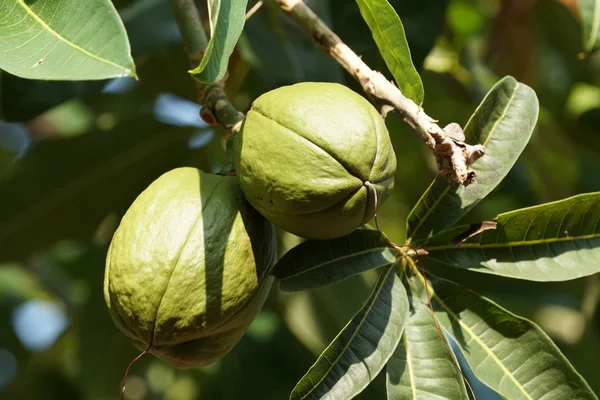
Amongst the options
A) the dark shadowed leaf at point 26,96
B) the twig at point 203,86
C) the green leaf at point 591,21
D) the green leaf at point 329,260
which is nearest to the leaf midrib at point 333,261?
the green leaf at point 329,260

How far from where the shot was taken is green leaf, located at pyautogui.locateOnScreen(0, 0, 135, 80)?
1194 millimetres

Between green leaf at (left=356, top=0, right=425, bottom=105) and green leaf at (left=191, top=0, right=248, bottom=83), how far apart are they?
352 millimetres

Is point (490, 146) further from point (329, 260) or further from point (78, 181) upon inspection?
point (78, 181)

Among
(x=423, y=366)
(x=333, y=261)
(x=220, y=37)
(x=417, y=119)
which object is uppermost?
(x=220, y=37)

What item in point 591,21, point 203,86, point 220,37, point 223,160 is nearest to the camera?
point 220,37

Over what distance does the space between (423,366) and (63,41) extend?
3.06 feet

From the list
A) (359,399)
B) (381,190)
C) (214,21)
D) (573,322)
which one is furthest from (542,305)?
(214,21)

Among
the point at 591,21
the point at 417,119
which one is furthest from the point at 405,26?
the point at 417,119

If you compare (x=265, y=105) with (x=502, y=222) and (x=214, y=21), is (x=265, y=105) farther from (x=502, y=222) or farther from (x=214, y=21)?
(x=502, y=222)

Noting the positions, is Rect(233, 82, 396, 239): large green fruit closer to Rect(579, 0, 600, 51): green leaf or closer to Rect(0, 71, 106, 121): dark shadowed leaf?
Rect(579, 0, 600, 51): green leaf

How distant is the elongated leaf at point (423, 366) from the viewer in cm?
147

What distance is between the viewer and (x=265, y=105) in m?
1.45

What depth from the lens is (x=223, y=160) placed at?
99.0 inches

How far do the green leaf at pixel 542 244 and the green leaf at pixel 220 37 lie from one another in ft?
2.31
